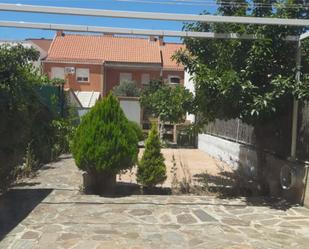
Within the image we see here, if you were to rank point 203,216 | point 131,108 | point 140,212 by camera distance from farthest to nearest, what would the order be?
point 131,108, point 140,212, point 203,216

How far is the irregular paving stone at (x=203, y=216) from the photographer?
23.6 feet

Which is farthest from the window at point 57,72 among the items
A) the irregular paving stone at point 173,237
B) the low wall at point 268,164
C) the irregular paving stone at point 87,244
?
the irregular paving stone at point 87,244

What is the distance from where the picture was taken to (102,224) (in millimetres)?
6781

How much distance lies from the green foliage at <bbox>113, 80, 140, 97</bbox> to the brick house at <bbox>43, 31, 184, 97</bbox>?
157 cm

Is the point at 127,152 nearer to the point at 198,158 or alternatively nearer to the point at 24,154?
the point at 24,154

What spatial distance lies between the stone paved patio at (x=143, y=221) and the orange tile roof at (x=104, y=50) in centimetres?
3449

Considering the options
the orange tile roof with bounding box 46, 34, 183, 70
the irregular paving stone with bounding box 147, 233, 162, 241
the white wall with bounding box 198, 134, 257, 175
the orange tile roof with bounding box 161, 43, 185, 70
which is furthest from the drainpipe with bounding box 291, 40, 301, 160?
the orange tile roof with bounding box 161, 43, 185, 70

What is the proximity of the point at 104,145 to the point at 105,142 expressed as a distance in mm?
56

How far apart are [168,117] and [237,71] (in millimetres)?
2344

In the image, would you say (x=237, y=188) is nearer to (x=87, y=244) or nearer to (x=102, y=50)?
(x=87, y=244)

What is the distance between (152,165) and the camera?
923 centimetres

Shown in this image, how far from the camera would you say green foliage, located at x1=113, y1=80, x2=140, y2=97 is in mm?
40281

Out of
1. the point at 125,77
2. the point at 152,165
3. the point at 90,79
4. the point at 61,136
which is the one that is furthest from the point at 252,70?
the point at 90,79

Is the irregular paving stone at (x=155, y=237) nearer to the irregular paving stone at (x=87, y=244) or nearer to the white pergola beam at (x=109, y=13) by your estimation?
the irregular paving stone at (x=87, y=244)
